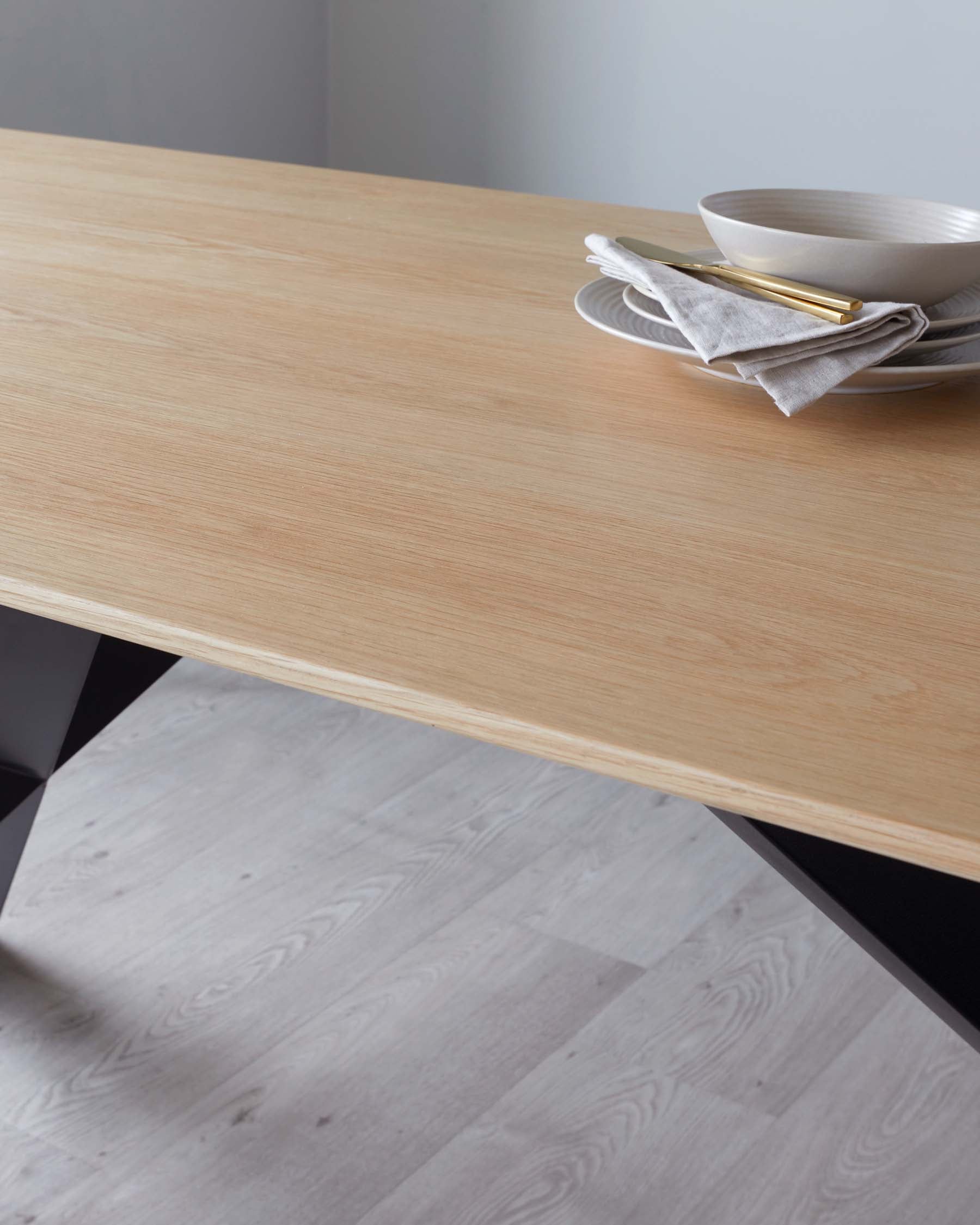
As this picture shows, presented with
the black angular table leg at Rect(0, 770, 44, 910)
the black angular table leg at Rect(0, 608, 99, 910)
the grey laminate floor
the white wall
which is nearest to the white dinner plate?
the black angular table leg at Rect(0, 608, 99, 910)

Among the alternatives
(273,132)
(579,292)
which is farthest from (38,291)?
(273,132)

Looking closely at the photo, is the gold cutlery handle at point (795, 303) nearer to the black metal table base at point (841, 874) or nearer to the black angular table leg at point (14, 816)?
the black metal table base at point (841, 874)

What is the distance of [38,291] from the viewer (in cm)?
86

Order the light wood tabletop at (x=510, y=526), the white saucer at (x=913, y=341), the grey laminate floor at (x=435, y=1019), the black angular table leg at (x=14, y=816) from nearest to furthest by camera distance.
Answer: the light wood tabletop at (x=510, y=526) → the white saucer at (x=913, y=341) → the black angular table leg at (x=14, y=816) → the grey laminate floor at (x=435, y=1019)

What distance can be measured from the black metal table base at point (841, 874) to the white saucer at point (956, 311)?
295mm

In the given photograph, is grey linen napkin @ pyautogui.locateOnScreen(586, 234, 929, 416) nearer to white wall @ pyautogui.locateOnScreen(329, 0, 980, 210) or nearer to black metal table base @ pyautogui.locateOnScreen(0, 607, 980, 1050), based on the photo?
black metal table base @ pyautogui.locateOnScreen(0, 607, 980, 1050)

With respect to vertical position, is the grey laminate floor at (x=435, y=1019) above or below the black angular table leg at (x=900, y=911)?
below

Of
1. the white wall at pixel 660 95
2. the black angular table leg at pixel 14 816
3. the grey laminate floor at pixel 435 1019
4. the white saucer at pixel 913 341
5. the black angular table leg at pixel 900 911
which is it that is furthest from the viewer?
the white wall at pixel 660 95

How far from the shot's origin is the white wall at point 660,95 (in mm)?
2930

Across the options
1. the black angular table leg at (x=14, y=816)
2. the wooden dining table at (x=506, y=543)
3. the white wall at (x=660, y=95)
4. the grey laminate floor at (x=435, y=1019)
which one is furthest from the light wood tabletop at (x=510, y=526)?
the white wall at (x=660, y=95)

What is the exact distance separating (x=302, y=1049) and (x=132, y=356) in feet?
2.43

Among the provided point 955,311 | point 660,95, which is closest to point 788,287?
point 955,311

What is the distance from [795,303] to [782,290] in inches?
0.6

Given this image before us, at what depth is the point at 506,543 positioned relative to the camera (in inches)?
21.7
